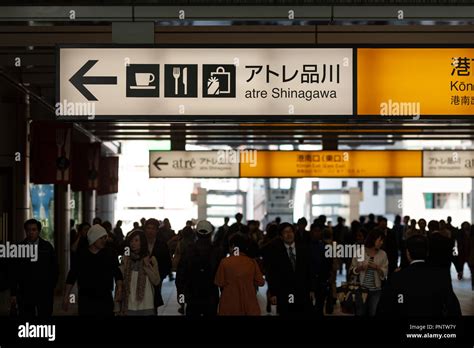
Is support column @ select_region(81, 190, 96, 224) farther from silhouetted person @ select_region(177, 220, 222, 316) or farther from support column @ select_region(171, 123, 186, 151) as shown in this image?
silhouetted person @ select_region(177, 220, 222, 316)

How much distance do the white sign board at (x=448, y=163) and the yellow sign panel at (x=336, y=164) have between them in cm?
19

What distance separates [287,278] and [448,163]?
10652 mm

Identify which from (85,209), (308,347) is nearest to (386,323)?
(308,347)

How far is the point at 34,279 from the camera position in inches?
457

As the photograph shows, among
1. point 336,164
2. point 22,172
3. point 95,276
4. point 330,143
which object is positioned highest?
point 330,143

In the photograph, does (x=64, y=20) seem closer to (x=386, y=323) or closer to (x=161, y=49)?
(x=161, y=49)

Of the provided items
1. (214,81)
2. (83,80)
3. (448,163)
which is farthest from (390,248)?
(83,80)

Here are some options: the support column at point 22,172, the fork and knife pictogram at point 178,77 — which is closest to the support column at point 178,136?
the support column at point 22,172

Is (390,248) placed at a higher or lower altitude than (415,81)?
lower

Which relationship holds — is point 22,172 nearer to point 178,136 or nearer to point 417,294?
point 178,136

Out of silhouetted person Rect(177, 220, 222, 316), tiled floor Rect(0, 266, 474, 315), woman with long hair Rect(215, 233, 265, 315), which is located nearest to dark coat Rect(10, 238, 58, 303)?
silhouetted person Rect(177, 220, 222, 316)

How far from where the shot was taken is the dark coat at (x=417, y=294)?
7.07 metres

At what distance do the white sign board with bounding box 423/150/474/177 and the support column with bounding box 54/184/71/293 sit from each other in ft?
28.3

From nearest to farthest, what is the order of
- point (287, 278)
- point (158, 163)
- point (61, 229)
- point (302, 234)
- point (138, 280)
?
point (138, 280) → point (287, 278) → point (302, 234) → point (158, 163) → point (61, 229)
